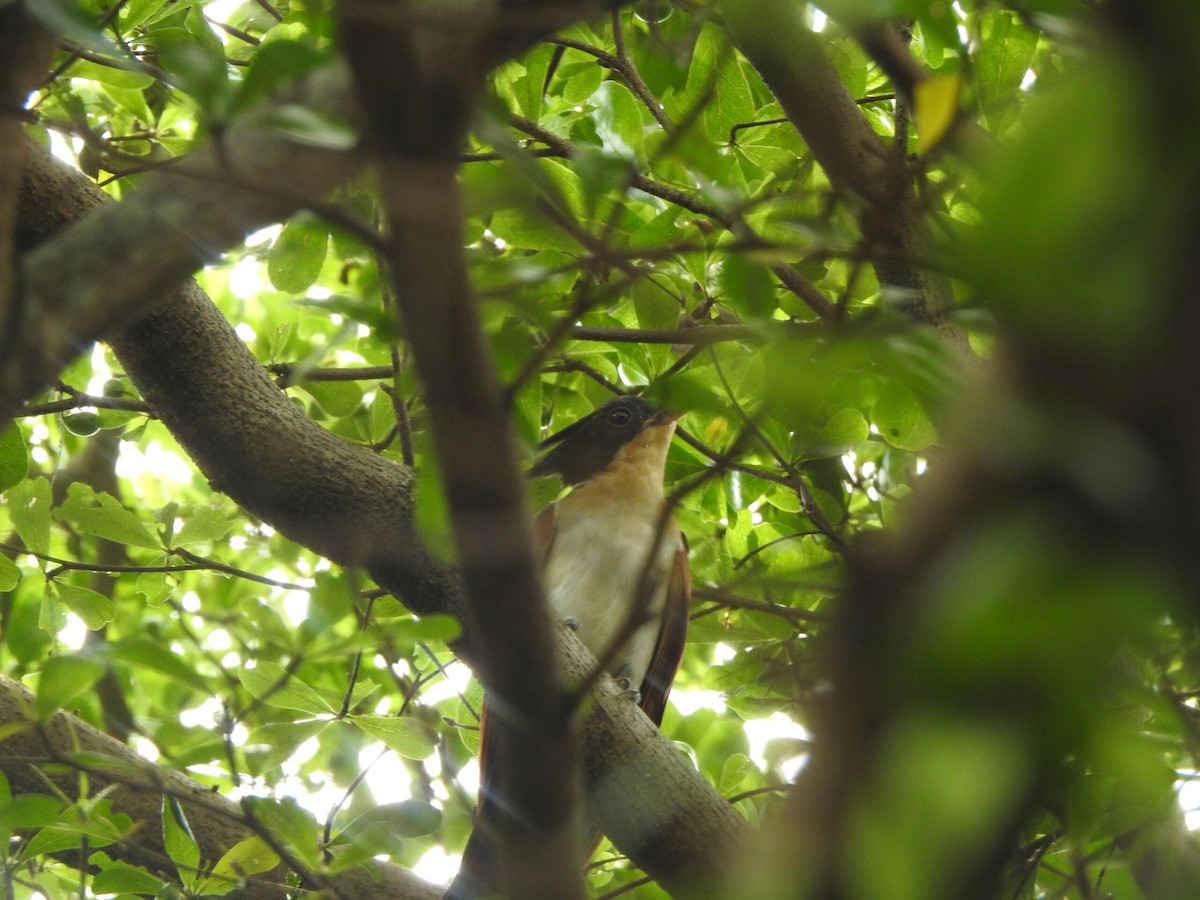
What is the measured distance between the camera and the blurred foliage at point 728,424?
527mm

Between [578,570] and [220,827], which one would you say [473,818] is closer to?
[220,827]

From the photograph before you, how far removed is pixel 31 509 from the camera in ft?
9.46

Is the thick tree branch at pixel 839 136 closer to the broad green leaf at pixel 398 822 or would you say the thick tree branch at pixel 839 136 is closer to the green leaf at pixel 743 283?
the green leaf at pixel 743 283

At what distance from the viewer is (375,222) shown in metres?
2.59

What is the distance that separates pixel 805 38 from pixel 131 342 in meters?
1.79

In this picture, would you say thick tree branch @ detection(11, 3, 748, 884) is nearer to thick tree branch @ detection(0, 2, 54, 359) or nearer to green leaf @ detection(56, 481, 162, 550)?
green leaf @ detection(56, 481, 162, 550)

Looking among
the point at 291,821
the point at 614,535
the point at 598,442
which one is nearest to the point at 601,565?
the point at 614,535

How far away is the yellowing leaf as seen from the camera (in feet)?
3.43

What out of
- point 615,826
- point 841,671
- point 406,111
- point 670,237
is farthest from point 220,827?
point 841,671

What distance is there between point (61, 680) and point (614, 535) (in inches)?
120

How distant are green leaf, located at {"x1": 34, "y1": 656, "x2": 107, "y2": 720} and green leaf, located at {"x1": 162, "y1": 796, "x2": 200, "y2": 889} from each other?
92 centimetres

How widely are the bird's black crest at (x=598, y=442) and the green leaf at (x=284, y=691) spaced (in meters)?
2.11

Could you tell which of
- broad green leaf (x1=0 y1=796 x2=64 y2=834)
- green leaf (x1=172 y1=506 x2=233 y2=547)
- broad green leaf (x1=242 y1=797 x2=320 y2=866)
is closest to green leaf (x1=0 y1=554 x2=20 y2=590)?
green leaf (x1=172 y1=506 x2=233 y2=547)

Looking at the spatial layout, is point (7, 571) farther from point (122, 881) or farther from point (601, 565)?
point (601, 565)
